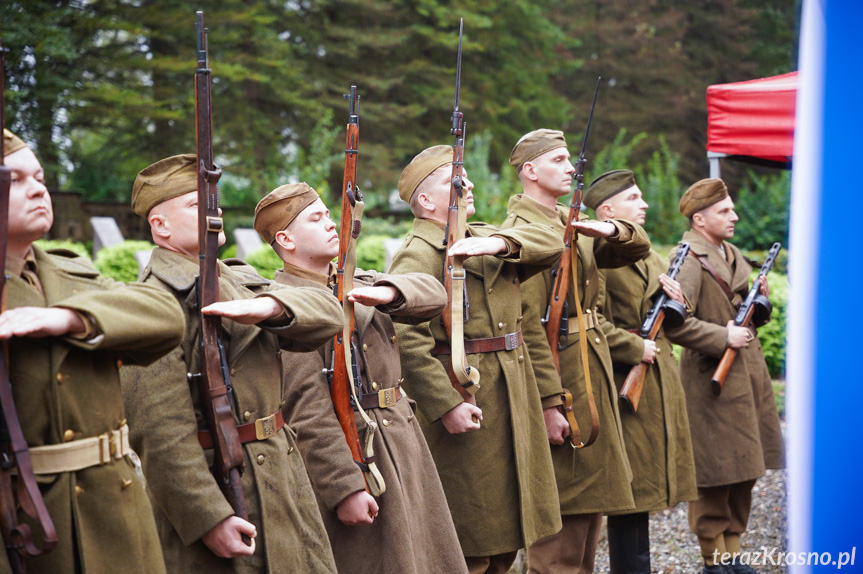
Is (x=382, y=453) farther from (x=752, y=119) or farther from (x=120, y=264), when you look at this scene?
(x=120, y=264)

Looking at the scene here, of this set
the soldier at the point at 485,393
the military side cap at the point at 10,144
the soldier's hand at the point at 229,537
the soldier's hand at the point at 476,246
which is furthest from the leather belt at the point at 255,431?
the soldier's hand at the point at 476,246

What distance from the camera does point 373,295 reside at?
3.18 meters

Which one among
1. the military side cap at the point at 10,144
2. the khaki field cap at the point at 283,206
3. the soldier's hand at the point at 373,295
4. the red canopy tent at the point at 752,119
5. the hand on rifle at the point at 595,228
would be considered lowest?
the soldier's hand at the point at 373,295

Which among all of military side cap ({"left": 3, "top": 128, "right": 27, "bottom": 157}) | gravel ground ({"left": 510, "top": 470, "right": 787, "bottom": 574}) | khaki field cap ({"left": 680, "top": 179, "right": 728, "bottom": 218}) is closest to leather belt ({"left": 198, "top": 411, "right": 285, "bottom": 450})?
military side cap ({"left": 3, "top": 128, "right": 27, "bottom": 157})

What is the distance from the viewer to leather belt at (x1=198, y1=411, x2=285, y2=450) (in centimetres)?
269

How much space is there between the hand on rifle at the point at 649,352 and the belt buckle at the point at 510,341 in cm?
114

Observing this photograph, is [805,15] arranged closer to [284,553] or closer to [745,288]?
[284,553]

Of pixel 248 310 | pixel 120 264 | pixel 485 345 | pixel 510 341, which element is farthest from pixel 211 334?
pixel 120 264

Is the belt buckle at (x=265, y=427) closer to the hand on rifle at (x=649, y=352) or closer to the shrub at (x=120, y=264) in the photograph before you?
the hand on rifle at (x=649, y=352)

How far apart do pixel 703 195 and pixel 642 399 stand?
1474 mm

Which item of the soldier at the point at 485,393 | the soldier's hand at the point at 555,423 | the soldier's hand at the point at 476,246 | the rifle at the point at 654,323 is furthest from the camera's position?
the rifle at the point at 654,323

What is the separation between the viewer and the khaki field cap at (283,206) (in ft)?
11.0

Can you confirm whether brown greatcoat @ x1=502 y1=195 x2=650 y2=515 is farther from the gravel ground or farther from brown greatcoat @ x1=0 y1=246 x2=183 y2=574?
brown greatcoat @ x1=0 y1=246 x2=183 y2=574

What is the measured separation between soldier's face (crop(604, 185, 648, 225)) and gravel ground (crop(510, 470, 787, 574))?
1956 millimetres
